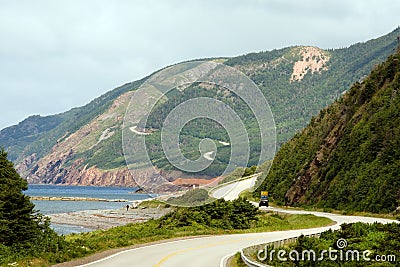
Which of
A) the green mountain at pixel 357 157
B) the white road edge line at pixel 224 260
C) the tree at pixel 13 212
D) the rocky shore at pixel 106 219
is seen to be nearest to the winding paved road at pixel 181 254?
the white road edge line at pixel 224 260

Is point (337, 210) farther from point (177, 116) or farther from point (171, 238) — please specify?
point (177, 116)

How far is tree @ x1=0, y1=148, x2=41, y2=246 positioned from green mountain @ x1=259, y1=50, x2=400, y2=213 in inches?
1019

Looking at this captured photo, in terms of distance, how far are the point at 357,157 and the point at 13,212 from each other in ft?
112

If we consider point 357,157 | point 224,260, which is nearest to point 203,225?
point 224,260

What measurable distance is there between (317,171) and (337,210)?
1073 cm

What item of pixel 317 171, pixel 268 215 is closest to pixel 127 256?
pixel 268 215

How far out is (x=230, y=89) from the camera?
30.7 metres

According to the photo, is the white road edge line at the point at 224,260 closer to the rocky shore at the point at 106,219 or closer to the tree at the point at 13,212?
the tree at the point at 13,212

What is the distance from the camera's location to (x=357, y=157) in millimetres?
51531

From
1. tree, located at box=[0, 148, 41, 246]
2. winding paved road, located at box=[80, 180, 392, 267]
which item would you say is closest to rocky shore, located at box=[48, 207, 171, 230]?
winding paved road, located at box=[80, 180, 392, 267]

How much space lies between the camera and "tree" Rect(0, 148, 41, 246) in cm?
2414

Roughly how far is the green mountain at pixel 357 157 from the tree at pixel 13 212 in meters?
25.9

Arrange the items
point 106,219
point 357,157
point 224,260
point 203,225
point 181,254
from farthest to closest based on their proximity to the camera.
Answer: point 106,219, point 357,157, point 203,225, point 181,254, point 224,260

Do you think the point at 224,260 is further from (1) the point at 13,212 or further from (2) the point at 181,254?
(1) the point at 13,212
